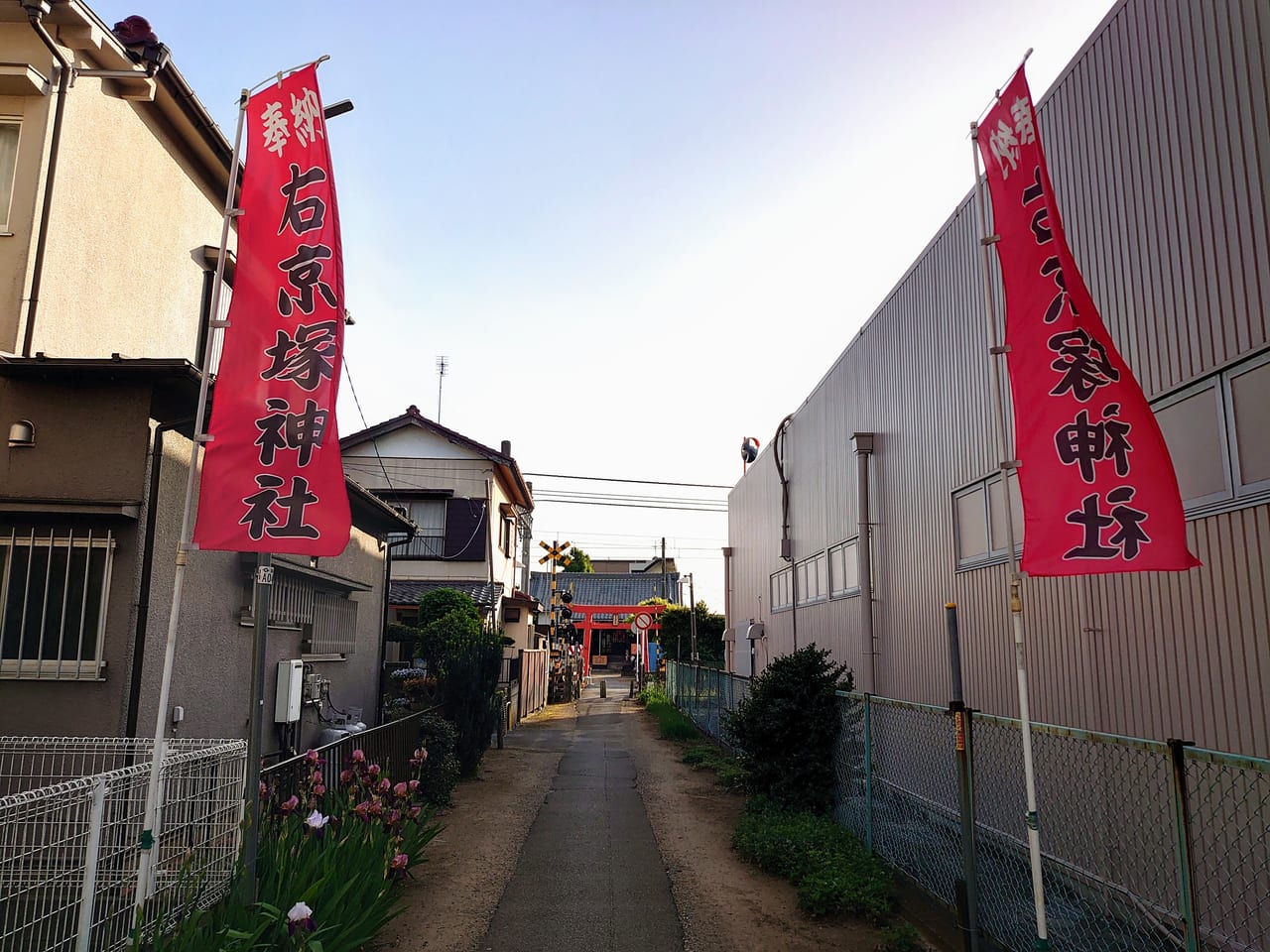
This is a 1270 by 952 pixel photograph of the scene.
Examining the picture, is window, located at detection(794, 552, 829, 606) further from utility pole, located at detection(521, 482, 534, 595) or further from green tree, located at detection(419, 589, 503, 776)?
utility pole, located at detection(521, 482, 534, 595)

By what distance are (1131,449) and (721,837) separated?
6.42 metres

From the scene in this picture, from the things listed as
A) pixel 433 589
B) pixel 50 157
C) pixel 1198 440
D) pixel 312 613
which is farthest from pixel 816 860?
pixel 433 589

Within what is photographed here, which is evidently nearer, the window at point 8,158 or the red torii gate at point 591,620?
the window at point 8,158

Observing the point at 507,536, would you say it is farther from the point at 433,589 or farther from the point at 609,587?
the point at 609,587

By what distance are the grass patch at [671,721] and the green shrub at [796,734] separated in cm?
905

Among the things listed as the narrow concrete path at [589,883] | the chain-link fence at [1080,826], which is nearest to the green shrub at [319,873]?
the narrow concrete path at [589,883]

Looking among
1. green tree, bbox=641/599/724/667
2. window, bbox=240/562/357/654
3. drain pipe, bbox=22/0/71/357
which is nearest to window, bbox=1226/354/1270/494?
window, bbox=240/562/357/654

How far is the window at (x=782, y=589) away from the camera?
1688 centimetres

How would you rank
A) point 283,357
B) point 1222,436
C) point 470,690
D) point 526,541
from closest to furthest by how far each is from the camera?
point 283,357 < point 1222,436 < point 470,690 < point 526,541

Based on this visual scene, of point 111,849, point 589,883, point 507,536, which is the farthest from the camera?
point 507,536

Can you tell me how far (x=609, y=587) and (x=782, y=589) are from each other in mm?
48170

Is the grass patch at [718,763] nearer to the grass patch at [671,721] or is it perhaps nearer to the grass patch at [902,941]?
the grass patch at [671,721]

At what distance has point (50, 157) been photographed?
8.16 meters

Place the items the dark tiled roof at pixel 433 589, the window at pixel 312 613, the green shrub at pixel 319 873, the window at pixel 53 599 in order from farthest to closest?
the dark tiled roof at pixel 433 589, the window at pixel 312 613, the window at pixel 53 599, the green shrub at pixel 319 873
